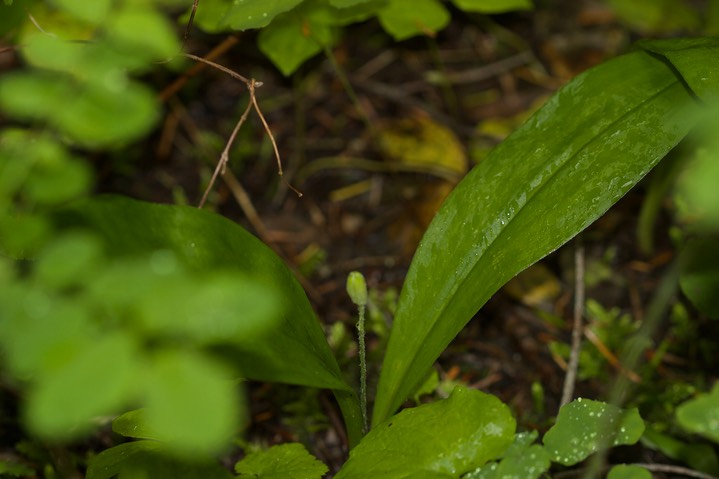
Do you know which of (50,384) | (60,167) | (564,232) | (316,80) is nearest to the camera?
(50,384)

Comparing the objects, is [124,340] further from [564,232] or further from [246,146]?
[246,146]

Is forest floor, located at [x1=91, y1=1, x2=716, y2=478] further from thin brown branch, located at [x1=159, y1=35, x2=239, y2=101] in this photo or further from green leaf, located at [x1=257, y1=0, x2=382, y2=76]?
green leaf, located at [x1=257, y1=0, x2=382, y2=76]

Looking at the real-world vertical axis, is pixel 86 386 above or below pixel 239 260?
above

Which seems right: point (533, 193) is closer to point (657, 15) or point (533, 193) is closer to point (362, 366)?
point (362, 366)

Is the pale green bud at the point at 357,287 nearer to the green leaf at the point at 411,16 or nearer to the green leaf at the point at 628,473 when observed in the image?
the green leaf at the point at 628,473

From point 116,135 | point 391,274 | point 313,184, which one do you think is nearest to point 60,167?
point 116,135

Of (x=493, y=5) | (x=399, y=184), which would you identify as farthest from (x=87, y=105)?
(x=399, y=184)

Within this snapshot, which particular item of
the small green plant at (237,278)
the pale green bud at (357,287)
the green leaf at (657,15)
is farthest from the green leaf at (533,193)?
the green leaf at (657,15)
